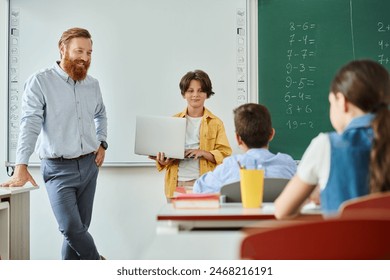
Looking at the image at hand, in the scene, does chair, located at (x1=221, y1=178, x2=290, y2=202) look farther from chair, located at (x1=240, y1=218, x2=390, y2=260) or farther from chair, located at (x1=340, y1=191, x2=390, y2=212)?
chair, located at (x1=240, y1=218, x2=390, y2=260)

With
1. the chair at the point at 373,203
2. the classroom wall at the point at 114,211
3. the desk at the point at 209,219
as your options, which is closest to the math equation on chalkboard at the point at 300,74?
the classroom wall at the point at 114,211

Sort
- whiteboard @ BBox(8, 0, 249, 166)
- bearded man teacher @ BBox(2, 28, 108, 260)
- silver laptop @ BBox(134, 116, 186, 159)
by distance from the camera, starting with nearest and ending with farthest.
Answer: bearded man teacher @ BBox(2, 28, 108, 260) < silver laptop @ BBox(134, 116, 186, 159) < whiteboard @ BBox(8, 0, 249, 166)

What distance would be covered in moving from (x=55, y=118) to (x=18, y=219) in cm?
64

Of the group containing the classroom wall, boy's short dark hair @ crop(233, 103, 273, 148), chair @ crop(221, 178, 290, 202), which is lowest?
the classroom wall

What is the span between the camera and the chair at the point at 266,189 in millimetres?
2029

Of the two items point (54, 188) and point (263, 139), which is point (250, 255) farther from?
point (54, 188)

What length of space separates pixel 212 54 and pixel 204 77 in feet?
1.59

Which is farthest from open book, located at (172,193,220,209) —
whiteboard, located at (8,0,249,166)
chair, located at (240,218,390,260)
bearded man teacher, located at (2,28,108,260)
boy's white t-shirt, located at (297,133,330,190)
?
whiteboard, located at (8,0,249,166)

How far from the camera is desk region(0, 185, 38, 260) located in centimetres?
315

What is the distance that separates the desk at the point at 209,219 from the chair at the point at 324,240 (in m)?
0.55

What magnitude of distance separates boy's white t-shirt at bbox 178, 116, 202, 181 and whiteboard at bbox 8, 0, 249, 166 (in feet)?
1.42

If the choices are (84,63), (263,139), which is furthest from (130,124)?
(263,139)

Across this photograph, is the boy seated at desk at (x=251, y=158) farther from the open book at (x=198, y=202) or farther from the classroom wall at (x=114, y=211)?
the classroom wall at (x=114, y=211)

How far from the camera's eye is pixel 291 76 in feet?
13.4
